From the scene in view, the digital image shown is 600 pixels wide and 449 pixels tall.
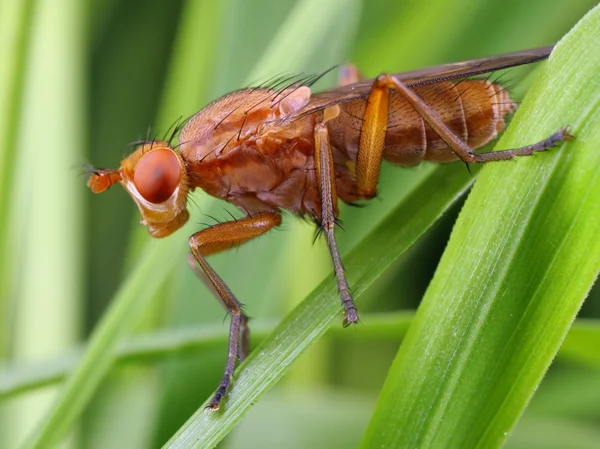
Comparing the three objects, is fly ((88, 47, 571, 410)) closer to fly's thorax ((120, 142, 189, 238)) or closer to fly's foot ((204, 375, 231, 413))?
fly's thorax ((120, 142, 189, 238))

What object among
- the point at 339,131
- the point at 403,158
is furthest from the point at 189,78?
the point at 403,158

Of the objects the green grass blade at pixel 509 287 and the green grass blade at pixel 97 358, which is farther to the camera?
the green grass blade at pixel 97 358

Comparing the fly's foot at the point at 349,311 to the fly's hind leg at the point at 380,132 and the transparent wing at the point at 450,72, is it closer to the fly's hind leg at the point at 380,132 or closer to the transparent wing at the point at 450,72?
the fly's hind leg at the point at 380,132

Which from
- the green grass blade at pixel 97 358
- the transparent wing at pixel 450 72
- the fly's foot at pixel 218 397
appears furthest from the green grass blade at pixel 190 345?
the transparent wing at pixel 450 72

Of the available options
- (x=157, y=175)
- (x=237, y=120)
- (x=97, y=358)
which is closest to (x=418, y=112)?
(x=237, y=120)

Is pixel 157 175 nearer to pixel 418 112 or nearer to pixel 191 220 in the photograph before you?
pixel 191 220

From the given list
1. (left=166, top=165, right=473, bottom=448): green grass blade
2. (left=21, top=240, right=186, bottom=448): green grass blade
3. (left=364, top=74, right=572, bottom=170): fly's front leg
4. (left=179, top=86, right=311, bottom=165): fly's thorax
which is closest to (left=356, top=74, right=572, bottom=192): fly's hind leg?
(left=364, top=74, right=572, bottom=170): fly's front leg
